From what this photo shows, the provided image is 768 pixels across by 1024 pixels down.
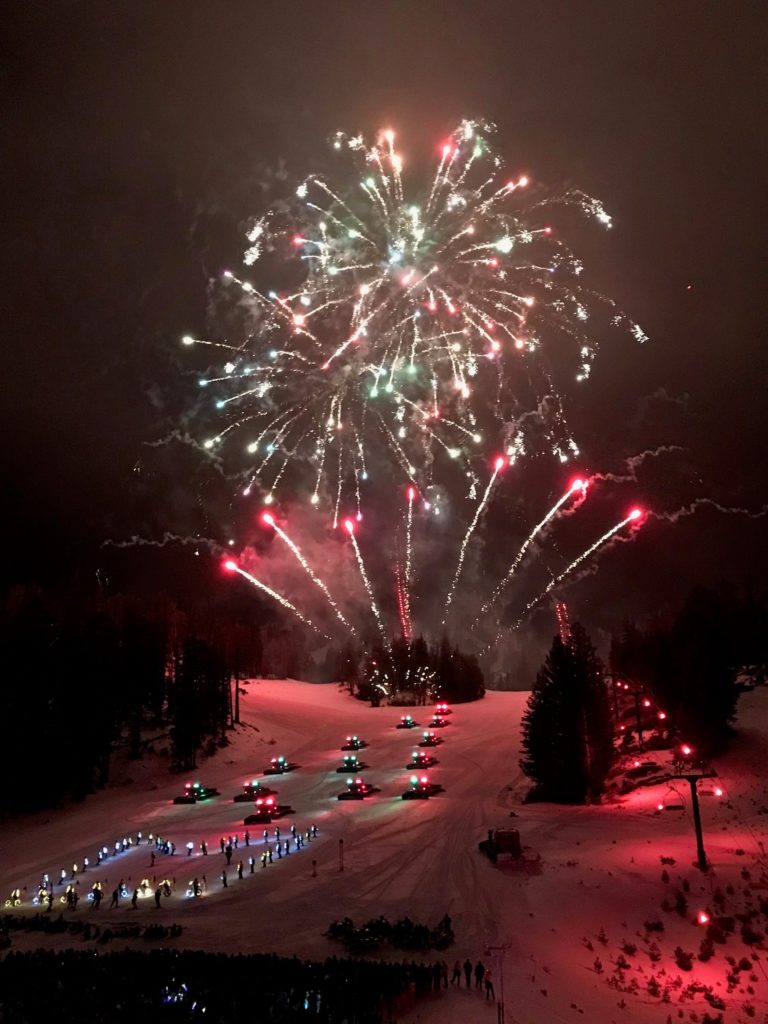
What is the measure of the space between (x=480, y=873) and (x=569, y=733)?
17.0 meters

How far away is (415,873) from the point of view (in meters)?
31.2

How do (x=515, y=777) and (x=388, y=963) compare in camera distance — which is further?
(x=515, y=777)

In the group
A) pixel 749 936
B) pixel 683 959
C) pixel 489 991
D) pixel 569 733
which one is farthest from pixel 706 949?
pixel 569 733

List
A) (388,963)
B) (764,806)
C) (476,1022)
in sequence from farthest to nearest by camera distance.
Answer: (764,806) < (388,963) < (476,1022)

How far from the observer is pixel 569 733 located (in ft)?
149

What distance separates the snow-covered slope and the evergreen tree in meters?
2.46

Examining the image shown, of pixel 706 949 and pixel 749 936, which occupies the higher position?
pixel 749 936

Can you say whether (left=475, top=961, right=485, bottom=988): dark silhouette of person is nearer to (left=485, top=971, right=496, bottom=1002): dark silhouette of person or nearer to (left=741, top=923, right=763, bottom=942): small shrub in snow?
(left=485, top=971, right=496, bottom=1002): dark silhouette of person

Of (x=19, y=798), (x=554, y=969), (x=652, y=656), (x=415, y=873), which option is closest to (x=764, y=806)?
(x=415, y=873)

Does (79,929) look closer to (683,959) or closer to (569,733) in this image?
(683,959)

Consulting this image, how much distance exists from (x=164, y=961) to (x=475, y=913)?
11.2 metres

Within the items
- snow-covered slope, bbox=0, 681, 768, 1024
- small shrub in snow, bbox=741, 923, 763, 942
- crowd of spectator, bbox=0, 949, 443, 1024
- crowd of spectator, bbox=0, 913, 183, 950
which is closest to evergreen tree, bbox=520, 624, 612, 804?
snow-covered slope, bbox=0, 681, 768, 1024

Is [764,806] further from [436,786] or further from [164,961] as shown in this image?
[164,961]

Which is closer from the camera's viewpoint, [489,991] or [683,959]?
[489,991]
